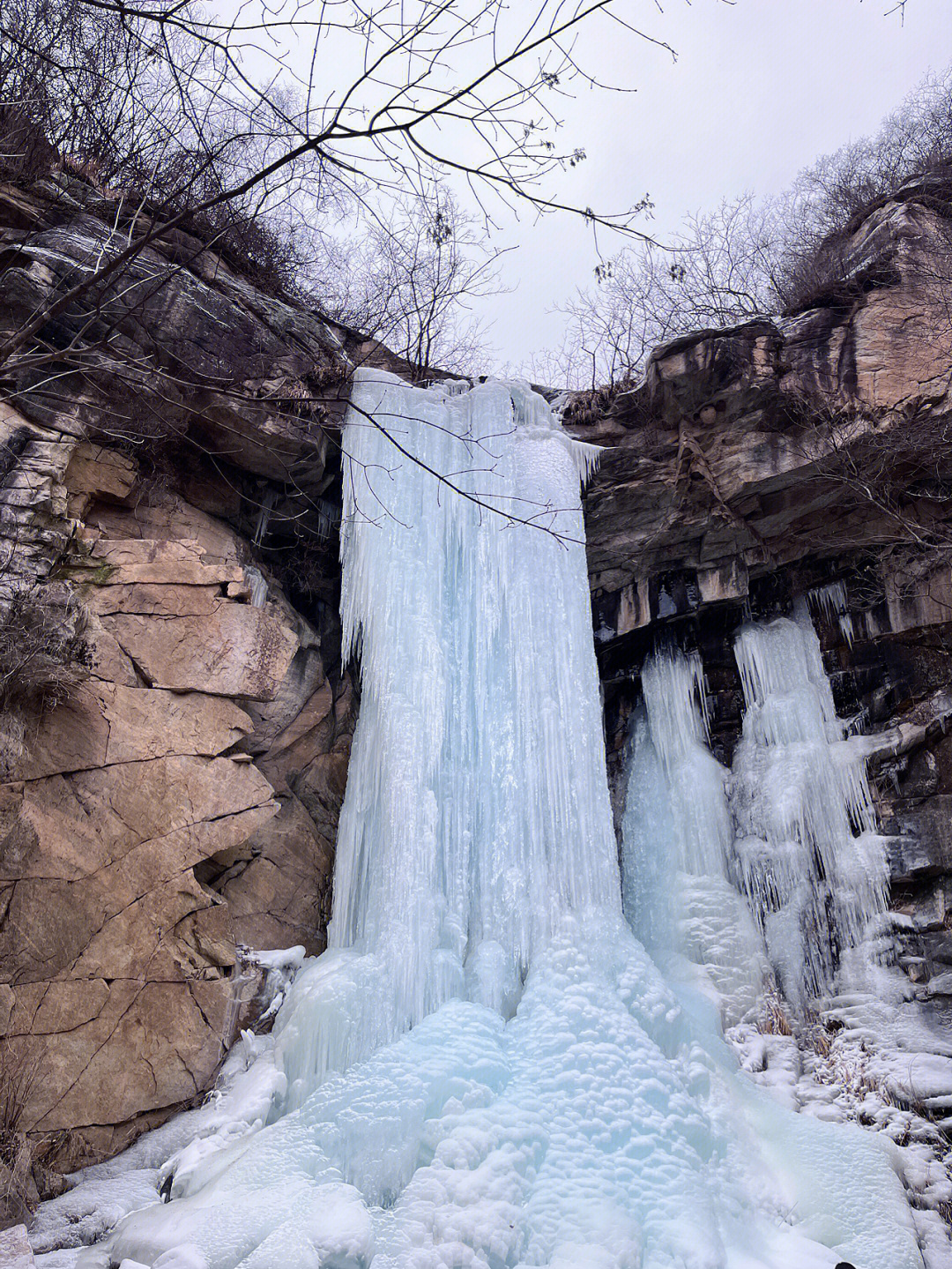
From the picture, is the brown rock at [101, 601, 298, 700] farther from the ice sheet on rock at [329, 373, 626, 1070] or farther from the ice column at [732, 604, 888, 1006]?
the ice column at [732, 604, 888, 1006]

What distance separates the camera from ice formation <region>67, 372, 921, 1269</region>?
3.50 meters

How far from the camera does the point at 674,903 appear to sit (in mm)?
6594

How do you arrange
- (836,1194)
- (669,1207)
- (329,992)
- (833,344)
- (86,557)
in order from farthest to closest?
1. (833,344)
2. (86,557)
3. (329,992)
4. (836,1194)
5. (669,1207)

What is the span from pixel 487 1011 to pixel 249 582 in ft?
10.8

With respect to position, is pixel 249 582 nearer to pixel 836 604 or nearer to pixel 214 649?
pixel 214 649

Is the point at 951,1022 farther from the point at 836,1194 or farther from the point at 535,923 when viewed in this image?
the point at 535,923

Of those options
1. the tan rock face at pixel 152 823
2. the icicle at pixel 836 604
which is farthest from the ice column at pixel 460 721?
the icicle at pixel 836 604

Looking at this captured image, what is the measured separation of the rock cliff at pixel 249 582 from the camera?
14.8ft

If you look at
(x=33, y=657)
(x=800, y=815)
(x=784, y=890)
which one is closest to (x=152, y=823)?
(x=33, y=657)

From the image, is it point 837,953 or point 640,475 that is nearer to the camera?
point 837,953

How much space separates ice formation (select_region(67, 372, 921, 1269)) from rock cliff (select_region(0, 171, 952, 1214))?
481 mm

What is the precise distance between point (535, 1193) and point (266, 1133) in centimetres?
134

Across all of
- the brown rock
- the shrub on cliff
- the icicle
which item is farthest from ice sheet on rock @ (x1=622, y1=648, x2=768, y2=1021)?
the shrub on cliff

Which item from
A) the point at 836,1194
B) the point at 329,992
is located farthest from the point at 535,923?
the point at 836,1194
